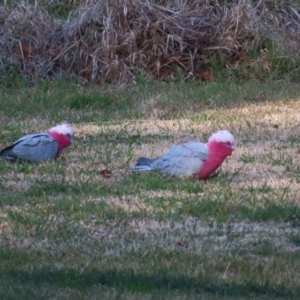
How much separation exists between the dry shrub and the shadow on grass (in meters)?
7.54

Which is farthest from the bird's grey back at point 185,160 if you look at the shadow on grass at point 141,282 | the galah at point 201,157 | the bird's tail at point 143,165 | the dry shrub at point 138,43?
the dry shrub at point 138,43

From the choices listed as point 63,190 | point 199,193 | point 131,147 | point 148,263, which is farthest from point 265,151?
point 148,263

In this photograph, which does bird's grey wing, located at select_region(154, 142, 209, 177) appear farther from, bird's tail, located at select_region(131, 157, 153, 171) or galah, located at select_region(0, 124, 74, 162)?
galah, located at select_region(0, 124, 74, 162)

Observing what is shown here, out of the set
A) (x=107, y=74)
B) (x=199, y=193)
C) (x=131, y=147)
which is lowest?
(x=107, y=74)

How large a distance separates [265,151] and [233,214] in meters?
2.27

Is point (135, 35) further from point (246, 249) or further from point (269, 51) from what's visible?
point (246, 249)

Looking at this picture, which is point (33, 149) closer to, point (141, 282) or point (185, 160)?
point (185, 160)

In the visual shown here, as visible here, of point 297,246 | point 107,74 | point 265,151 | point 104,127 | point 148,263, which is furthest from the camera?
point 107,74

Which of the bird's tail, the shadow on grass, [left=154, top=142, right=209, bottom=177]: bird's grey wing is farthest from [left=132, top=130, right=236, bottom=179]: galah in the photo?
the shadow on grass

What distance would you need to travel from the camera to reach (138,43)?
41.0 feet

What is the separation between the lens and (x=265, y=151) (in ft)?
26.4

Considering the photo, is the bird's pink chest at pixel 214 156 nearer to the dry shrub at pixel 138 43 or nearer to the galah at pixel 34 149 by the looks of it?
the galah at pixel 34 149

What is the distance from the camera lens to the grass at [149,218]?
4.66 meters

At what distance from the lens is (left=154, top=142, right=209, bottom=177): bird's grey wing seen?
263 inches
